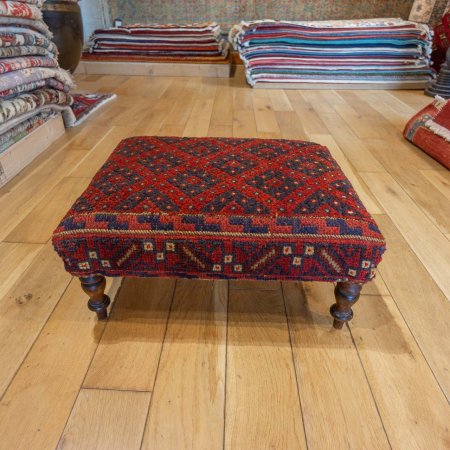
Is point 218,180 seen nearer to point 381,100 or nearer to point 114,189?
point 114,189

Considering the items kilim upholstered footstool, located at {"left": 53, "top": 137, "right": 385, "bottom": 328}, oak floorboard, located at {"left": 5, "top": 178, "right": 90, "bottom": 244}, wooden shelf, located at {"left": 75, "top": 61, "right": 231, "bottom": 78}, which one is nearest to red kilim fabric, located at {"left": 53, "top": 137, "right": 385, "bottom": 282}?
kilim upholstered footstool, located at {"left": 53, "top": 137, "right": 385, "bottom": 328}

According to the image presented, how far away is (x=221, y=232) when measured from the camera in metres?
0.67

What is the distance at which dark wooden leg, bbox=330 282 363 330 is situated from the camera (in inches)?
29.0

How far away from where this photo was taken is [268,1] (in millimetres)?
3436

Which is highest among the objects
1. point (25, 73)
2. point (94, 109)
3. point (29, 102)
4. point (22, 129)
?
point (25, 73)

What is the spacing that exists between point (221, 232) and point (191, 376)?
1.01 ft

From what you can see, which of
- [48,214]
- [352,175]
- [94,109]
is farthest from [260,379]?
[94,109]

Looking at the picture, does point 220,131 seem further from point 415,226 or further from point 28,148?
point 415,226

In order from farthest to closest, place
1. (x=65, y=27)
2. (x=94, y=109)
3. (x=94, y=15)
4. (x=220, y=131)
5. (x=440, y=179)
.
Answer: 1. (x=94, y=15)
2. (x=65, y=27)
3. (x=94, y=109)
4. (x=220, y=131)
5. (x=440, y=179)

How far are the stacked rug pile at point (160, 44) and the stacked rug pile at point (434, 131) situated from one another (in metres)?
1.90

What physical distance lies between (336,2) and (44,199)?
134 inches

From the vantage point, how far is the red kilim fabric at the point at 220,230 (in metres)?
0.67

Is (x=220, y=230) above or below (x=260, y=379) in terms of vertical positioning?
above

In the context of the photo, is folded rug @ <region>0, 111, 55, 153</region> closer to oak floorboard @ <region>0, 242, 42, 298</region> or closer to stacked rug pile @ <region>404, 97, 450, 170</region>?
oak floorboard @ <region>0, 242, 42, 298</region>
